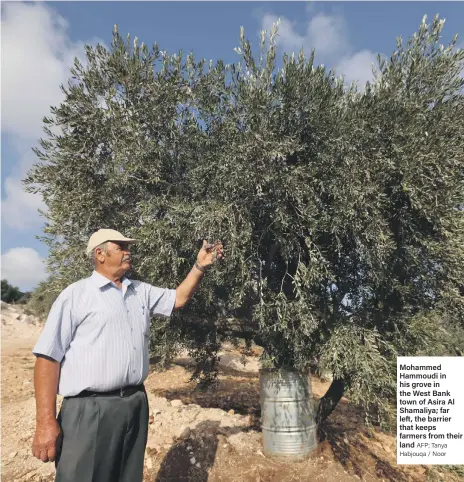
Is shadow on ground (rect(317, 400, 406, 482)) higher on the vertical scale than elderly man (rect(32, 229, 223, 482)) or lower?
lower

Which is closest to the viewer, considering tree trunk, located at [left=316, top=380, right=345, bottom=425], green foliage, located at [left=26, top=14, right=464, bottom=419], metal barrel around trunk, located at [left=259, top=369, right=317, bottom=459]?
green foliage, located at [left=26, top=14, right=464, bottom=419]

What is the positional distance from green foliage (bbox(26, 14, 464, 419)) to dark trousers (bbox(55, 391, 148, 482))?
2.96 meters

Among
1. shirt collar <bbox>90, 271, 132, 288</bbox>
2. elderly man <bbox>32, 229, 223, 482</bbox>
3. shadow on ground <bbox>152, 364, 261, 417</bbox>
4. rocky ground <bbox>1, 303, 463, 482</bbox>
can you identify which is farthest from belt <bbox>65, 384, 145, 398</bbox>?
shadow on ground <bbox>152, 364, 261, 417</bbox>

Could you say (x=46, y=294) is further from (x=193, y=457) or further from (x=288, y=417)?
(x=288, y=417)

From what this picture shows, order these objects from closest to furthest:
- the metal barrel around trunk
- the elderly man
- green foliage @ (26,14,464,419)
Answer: the elderly man, green foliage @ (26,14,464,419), the metal barrel around trunk

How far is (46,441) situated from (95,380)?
578 mm

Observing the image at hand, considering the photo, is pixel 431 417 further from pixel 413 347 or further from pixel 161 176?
pixel 161 176

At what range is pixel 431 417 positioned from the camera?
21.5 ft

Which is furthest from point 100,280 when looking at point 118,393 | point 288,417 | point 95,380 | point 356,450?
point 356,450

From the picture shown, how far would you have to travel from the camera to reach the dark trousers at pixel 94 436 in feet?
11.6

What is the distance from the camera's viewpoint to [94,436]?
3.60 m

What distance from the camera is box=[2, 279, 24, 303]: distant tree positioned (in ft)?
212

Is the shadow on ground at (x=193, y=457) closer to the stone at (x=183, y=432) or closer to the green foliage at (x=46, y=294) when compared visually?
the stone at (x=183, y=432)

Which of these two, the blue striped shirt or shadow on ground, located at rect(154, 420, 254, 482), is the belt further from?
shadow on ground, located at rect(154, 420, 254, 482)
